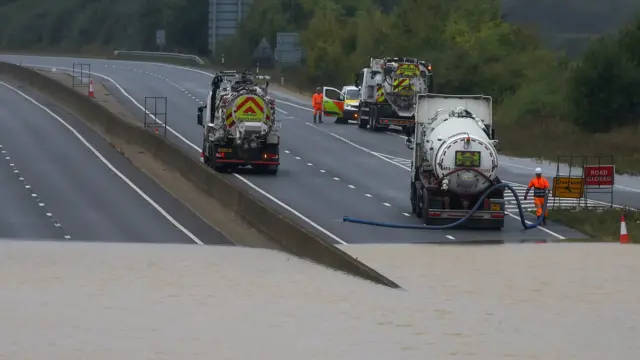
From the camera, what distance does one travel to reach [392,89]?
58656 mm

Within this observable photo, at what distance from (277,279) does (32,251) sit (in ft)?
22.1

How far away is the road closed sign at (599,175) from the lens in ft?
125

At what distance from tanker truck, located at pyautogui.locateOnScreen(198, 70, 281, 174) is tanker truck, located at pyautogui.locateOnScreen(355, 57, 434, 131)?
14.0 metres

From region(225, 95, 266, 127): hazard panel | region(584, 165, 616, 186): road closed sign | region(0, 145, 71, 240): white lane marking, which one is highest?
region(225, 95, 266, 127): hazard panel

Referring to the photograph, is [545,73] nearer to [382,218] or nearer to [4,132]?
[4,132]

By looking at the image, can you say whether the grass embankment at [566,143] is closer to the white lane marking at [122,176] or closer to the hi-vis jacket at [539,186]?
the hi-vis jacket at [539,186]

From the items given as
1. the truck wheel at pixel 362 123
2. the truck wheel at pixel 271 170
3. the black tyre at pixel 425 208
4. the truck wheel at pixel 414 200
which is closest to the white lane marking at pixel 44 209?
the truck wheel at pixel 271 170

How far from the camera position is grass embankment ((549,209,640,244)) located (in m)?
34.8

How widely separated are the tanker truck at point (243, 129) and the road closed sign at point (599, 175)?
1087 cm

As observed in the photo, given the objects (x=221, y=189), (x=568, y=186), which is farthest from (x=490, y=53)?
(x=221, y=189)

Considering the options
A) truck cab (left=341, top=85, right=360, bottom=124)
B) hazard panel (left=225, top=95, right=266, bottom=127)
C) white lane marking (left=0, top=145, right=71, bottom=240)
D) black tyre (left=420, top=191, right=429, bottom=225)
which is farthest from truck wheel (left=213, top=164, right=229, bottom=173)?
truck cab (left=341, top=85, right=360, bottom=124)

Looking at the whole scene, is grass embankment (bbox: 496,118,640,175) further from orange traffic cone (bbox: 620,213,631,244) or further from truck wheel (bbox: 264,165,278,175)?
orange traffic cone (bbox: 620,213,631,244)

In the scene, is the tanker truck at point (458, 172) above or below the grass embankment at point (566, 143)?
above

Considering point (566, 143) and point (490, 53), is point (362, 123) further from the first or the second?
point (490, 53)
